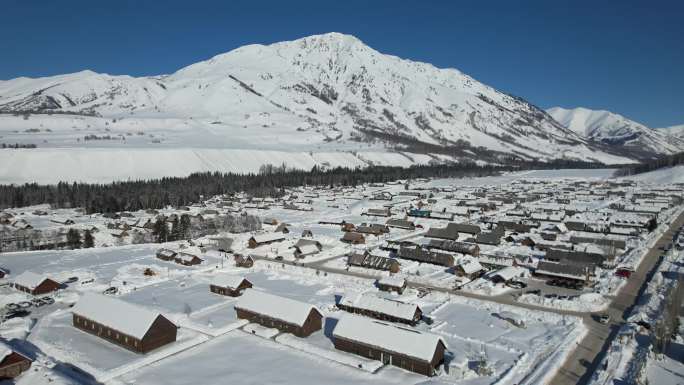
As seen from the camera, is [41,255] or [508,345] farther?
[41,255]

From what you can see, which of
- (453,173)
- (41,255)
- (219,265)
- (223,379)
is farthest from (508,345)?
(453,173)

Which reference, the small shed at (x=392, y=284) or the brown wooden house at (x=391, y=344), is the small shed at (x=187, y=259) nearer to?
the small shed at (x=392, y=284)

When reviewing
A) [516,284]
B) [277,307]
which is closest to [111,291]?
[277,307]

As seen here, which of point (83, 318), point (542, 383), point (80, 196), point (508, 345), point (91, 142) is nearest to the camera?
point (542, 383)

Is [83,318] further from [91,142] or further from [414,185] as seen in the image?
[91,142]

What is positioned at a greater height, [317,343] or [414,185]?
[414,185]

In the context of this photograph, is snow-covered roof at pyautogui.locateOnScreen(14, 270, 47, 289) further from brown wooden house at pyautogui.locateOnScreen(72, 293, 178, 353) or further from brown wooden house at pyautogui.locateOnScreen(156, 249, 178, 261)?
brown wooden house at pyautogui.locateOnScreen(156, 249, 178, 261)

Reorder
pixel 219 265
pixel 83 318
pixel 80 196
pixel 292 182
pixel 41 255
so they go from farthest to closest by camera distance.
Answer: pixel 292 182
pixel 80 196
pixel 41 255
pixel 219 265
pixel 83 318
